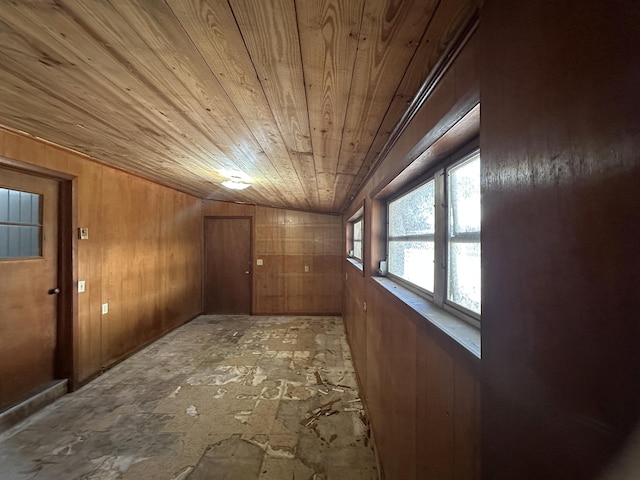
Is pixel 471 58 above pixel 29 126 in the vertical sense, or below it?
below

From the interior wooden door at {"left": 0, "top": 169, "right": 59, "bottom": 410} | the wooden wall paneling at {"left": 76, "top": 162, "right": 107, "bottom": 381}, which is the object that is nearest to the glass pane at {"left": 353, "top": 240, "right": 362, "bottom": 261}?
the wooden wall paneling at {"left": 76, "top": 162, "right": 107, "bottom": 381}

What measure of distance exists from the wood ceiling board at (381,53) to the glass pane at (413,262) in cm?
68

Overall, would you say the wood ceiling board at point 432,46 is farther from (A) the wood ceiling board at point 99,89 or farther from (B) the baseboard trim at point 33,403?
(B) the baseboard trim at point 33,403

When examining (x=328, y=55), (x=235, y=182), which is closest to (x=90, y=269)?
(x=235, y=182)

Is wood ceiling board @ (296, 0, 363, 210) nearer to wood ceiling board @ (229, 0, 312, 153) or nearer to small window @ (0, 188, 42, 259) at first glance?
wood ceiling board @ (229, 0, 312, 153)

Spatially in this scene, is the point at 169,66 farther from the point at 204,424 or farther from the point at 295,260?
the point at 295,260

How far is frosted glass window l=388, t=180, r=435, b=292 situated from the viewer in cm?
139

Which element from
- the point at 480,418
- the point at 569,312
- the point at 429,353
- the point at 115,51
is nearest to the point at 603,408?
the point at 569,312

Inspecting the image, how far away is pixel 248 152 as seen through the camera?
2043 mm

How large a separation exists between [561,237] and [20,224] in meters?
3.34

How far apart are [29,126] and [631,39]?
2898mm

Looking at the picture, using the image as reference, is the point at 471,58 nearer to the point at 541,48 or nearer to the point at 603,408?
the point at 541,48

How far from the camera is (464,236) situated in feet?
3.34

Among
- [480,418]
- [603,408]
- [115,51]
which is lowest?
[480,418]
